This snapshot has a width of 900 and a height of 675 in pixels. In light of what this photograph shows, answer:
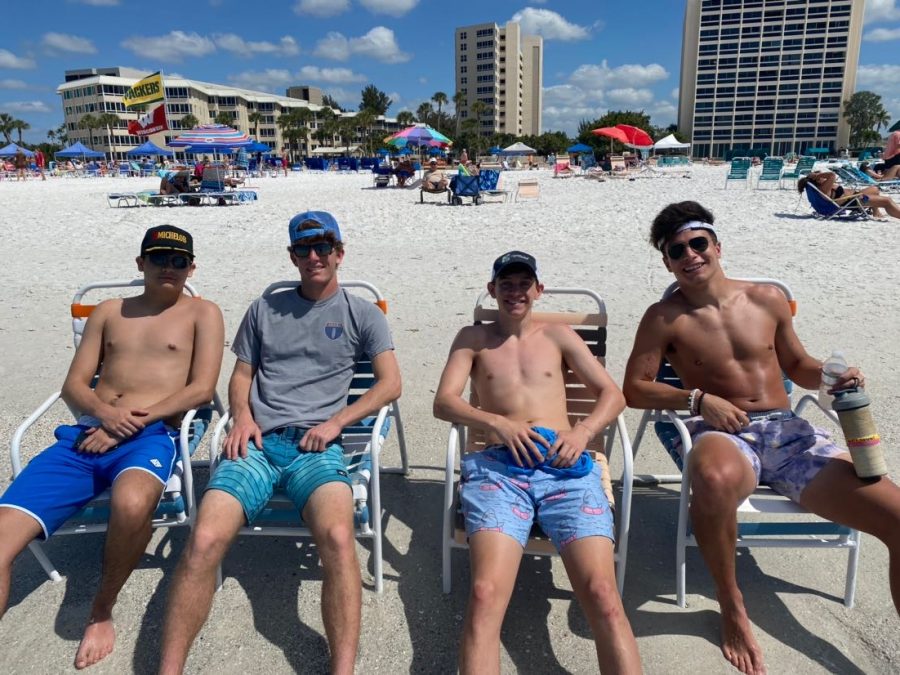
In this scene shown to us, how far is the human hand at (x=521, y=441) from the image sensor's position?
236 cm

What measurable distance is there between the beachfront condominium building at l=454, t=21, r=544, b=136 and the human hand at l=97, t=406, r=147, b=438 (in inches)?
4729

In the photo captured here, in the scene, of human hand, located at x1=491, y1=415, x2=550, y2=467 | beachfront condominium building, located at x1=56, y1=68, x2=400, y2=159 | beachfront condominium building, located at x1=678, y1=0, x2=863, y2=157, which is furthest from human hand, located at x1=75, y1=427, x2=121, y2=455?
beachfront condominium building, located at x1=678, y1=0, x2=863, y2=157

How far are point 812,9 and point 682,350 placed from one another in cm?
12521

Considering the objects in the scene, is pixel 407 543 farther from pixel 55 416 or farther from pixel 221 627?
pixel 55 416

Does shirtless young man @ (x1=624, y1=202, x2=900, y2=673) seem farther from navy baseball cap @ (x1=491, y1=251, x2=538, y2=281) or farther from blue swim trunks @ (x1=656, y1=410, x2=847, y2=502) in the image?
navy baseball cap @ (x1=491, y1=251, x2=538, y2=281)

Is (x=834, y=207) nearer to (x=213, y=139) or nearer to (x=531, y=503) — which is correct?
(x=531, y=503)

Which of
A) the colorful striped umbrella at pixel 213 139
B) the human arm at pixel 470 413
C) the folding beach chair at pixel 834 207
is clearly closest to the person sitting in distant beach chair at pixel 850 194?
the folding beach chair at pixel 834 207

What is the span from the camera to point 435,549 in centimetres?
275

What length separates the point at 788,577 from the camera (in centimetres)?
252

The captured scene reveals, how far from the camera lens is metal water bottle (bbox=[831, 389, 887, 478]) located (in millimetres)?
2074

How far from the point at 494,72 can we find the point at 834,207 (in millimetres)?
116232

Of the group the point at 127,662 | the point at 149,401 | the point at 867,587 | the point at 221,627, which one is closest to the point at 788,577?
the point at 867,587

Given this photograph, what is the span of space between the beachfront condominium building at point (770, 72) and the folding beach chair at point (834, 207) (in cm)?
10542

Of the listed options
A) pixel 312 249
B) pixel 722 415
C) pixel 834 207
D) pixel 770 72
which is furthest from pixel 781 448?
pixel 770 72
